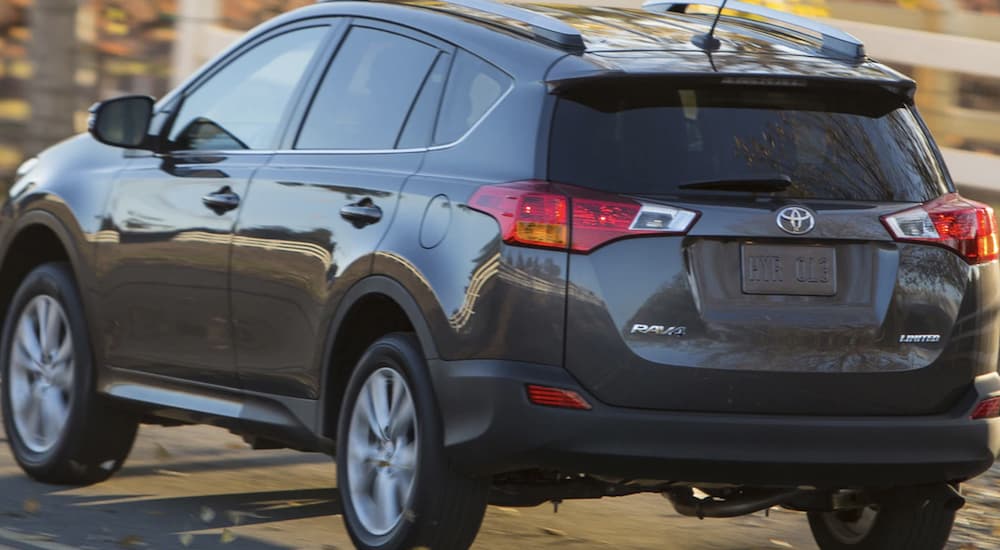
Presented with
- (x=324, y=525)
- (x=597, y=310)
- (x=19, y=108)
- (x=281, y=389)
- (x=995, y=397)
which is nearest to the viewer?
(x=597, y=310)

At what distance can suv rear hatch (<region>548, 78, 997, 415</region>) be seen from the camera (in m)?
5.69

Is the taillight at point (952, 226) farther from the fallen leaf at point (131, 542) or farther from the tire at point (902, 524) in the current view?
the fallen leaf at point (131, 542)

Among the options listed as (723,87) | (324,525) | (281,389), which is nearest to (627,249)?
(723,87)

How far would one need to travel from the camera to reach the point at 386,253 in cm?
619

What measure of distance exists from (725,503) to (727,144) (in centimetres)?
114

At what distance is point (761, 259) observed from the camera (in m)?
5.75

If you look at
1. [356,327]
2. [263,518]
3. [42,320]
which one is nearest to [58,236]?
[42,320]

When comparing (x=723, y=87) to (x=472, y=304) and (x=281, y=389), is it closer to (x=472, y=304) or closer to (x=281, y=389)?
(x=472, y=304)

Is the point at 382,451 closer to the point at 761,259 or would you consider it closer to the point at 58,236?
the point at 761,259

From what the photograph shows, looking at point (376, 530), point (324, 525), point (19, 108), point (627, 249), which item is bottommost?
point (19, 108)

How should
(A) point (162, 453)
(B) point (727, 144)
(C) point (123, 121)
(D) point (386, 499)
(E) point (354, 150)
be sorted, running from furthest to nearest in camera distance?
(A) point (162, 453) → (C) point (123, 121) → (E) point (354, 150) → (D) point (386, 499) → (B) point (727, 144)

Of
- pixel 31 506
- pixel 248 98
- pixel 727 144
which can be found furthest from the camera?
pixel 31 506

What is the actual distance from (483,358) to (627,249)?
1.62 ft

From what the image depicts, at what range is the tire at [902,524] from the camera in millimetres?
6391
